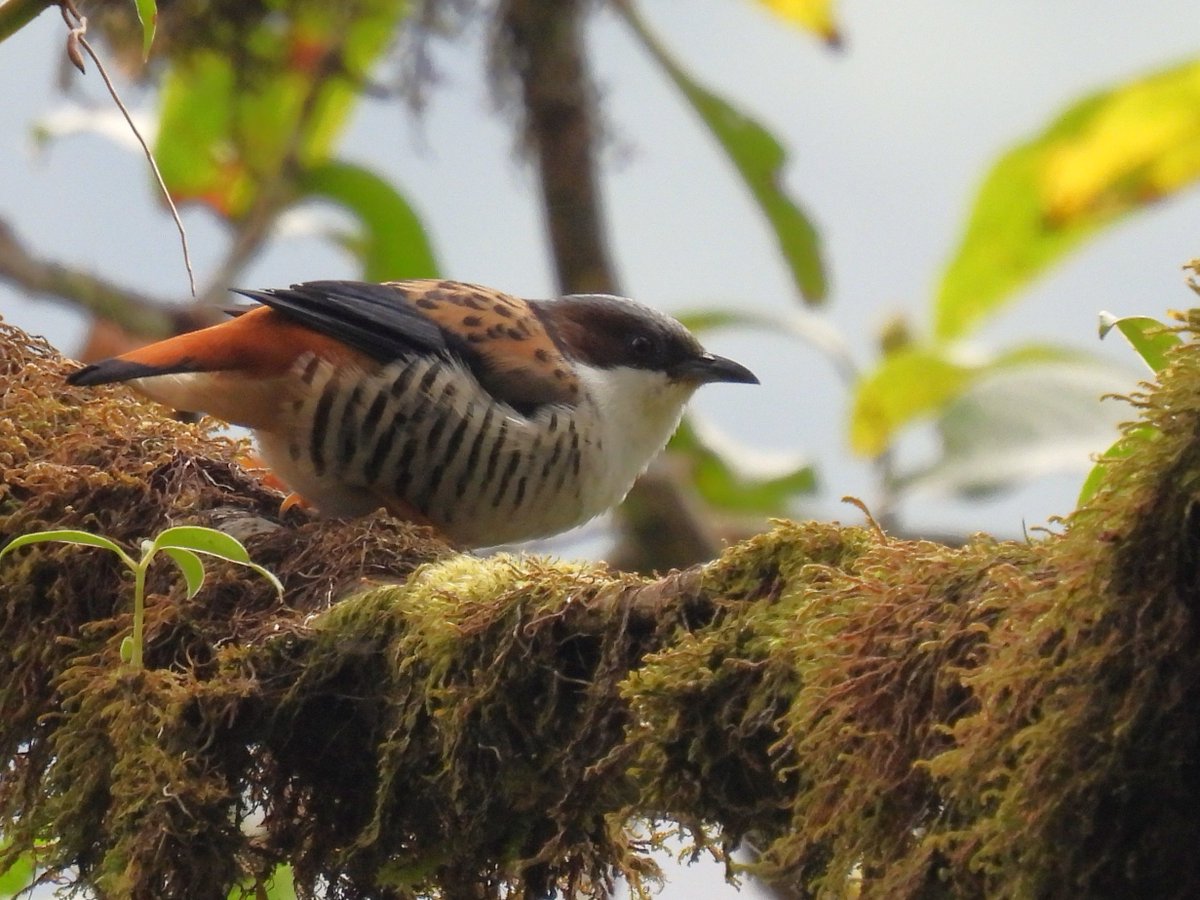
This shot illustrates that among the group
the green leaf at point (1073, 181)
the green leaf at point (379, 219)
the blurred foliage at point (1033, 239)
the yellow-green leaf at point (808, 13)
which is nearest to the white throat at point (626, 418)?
the blurred foliage at point (1033, 239)

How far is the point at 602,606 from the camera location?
288cm

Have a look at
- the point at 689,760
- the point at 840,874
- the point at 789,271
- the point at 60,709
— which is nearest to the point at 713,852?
the point at 689,760

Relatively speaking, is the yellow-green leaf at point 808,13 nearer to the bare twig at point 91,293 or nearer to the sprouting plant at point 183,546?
the bare twig at point 91,293

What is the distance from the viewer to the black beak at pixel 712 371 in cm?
585

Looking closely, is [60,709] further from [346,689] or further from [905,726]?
[905,726]

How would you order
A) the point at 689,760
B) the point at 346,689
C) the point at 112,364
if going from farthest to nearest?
1. the point at 112,364
2. the point at 346,689
3. the point at 689,760

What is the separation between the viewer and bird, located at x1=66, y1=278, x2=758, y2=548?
16.0ft

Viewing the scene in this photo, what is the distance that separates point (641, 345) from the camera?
593 cm

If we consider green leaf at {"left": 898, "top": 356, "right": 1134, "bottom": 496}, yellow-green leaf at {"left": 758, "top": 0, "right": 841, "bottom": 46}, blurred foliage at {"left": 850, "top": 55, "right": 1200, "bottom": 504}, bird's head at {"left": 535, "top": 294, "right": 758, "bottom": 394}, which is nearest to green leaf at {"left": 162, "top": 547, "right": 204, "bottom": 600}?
bird's head at {"left": 535, "top": 294, "right": 758, "bottom": 394}

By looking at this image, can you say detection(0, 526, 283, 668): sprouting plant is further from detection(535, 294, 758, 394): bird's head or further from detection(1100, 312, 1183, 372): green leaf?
detection(535, 294, 758, 394): bird's head

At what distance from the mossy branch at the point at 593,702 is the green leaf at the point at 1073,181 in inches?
166

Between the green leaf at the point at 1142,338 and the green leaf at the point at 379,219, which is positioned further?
the green leaf at the point at 379,219

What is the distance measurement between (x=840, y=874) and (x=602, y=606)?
0.77 metres

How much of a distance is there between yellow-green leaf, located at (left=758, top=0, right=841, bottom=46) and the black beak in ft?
7.26
